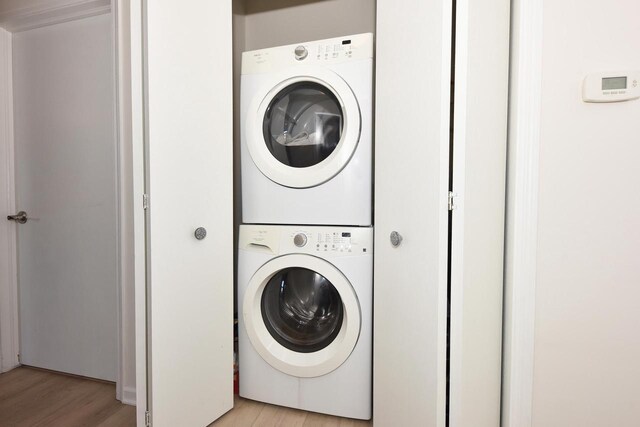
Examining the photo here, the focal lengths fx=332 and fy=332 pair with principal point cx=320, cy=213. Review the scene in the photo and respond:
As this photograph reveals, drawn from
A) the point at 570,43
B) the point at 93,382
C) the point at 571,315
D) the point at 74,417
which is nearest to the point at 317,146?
the point at 570,43

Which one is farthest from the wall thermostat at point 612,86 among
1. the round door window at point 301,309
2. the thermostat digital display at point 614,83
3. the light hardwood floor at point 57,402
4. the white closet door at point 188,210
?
the light hardwood floor at point 57,402

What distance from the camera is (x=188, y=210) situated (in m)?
1.28

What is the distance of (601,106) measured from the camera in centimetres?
112

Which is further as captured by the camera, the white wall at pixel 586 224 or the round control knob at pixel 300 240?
the round control knob at pixel 300 240

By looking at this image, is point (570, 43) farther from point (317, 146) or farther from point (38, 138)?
point (38, 138)

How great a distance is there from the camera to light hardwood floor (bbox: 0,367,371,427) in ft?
4.82

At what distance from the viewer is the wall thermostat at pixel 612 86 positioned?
1077 mm

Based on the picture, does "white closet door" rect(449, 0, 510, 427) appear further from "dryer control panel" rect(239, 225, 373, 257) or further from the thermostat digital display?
"dryer control panel" rect(239, 225, 373, 257)

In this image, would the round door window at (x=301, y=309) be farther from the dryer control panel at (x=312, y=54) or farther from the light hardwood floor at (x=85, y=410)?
the dryer control panel at (x=312, y=54)

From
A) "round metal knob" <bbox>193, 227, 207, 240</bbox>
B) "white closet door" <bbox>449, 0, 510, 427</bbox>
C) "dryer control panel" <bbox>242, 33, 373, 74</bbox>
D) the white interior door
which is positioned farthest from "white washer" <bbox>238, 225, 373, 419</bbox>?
the white interior door

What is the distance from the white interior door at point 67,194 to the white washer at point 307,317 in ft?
2.72

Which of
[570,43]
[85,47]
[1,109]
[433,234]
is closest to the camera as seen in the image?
[433,234]

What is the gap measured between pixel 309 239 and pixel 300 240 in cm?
4

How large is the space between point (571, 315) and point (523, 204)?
43cm
